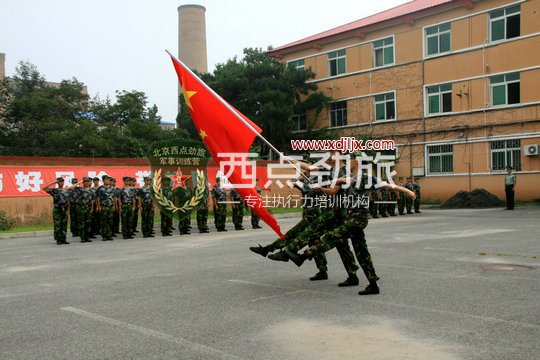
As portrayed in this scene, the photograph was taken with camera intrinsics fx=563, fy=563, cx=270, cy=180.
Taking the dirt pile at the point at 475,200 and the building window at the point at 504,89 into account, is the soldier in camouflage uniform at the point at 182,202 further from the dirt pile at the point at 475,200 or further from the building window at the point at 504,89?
the building window at the point at 504,89

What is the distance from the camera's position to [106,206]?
50.7ft

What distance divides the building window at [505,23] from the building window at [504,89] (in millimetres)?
1897

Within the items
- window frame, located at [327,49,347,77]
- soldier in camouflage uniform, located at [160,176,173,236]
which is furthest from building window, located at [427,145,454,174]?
soldier in camouflage uniform, located at [160,176,173,236]

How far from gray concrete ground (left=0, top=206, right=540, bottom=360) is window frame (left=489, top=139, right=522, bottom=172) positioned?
16.8 meters

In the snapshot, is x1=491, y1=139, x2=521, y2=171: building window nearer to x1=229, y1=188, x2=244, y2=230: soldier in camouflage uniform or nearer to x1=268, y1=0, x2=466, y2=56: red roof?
x1=268, y1=0, x2=466, y2=56: red roof

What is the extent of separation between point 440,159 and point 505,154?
364cm

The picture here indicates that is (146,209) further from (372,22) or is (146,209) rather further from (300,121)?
(300,121)

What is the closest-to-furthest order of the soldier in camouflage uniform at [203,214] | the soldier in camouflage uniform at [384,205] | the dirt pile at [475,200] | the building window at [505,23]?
the soldier in camouflage uniform at [203,214] < the soldier in camouflage uniform at [384,205] < the dirt pile at [475,200] < the building window at [505,23]

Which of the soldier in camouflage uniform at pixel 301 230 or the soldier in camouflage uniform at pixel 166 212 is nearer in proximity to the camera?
the soldier in camouflage uniform at pixel 301 230

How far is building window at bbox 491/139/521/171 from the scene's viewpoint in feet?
85.7

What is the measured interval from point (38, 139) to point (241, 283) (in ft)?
93.3

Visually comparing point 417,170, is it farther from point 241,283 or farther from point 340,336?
point 340,336

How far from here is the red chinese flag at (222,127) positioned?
25.5 ft

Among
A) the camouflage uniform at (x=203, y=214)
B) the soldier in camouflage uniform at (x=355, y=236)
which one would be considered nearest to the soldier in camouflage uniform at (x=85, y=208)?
the camouflage uniform at (x=203, y=214)
